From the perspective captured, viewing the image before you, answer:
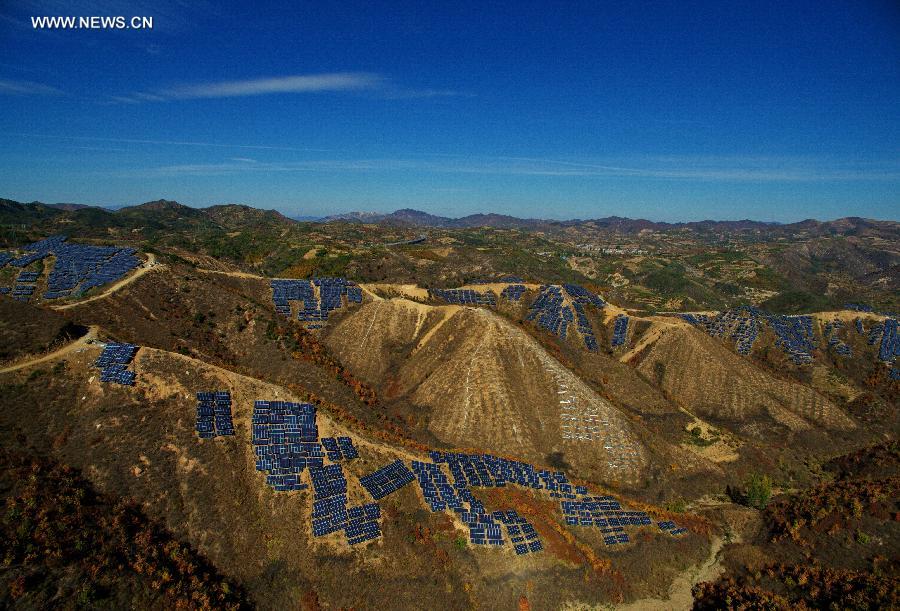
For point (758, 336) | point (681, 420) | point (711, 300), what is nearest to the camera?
point (681, 420)

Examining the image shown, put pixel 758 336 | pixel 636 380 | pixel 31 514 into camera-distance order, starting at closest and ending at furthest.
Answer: pixel 31 514 → pixel 636 380 → pixel 758 336

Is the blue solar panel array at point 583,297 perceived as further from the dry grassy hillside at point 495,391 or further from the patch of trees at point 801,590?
the patch of trees at point 801,590

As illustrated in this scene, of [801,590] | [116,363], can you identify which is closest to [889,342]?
[801,590]

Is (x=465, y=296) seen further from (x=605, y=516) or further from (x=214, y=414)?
(x=214, y=414)

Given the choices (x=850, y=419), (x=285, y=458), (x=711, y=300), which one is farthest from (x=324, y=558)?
(x=711, y=300)

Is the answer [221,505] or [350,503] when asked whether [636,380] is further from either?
[221,505]

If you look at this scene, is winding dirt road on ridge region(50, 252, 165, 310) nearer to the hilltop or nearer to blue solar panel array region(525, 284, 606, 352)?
the hilltop

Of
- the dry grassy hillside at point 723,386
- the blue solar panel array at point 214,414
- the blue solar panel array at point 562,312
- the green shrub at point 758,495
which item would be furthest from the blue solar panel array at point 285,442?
the dry grassy hillside at point 723,386
